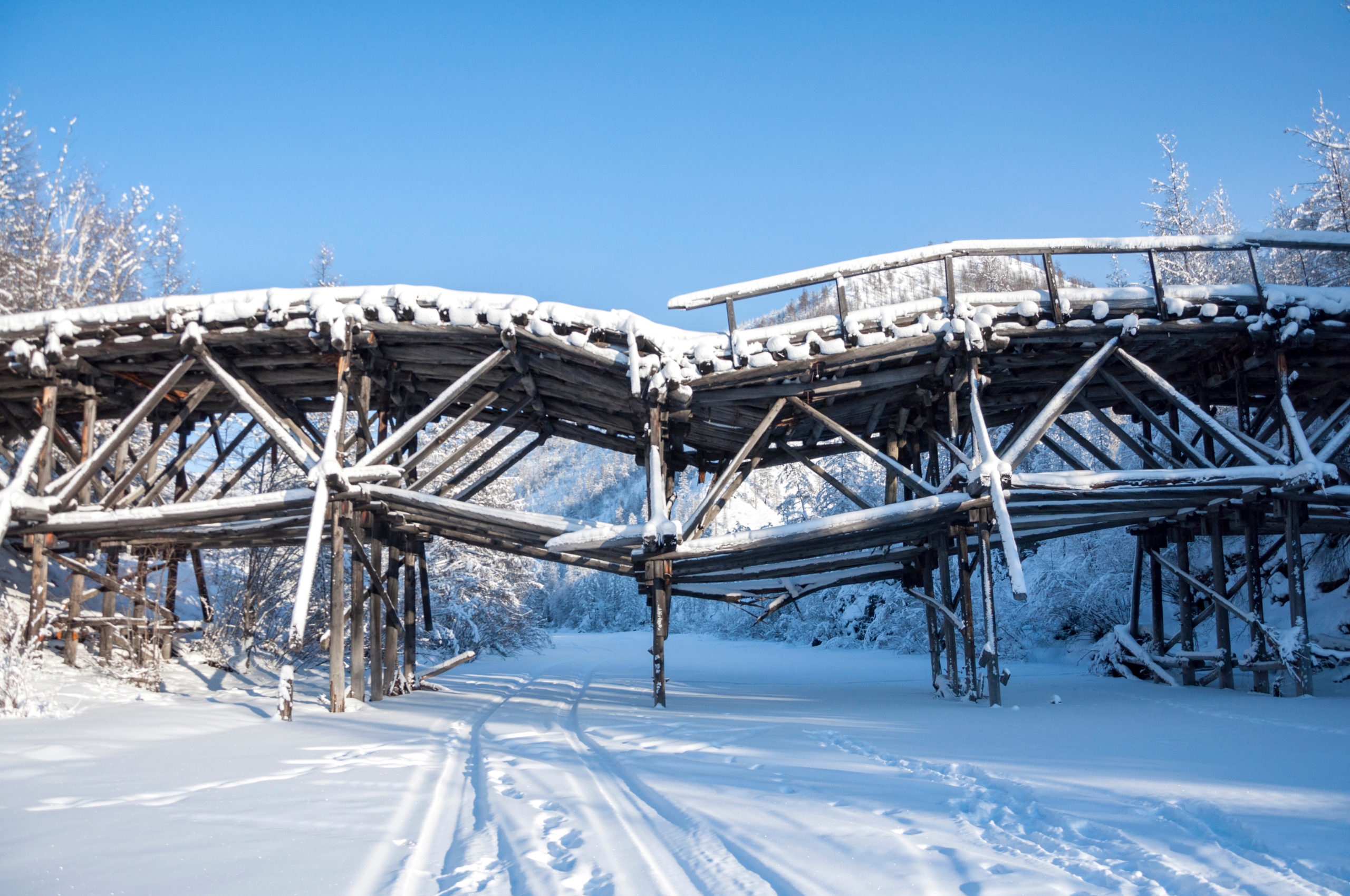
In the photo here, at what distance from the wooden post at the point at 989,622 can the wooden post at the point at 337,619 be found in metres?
8.31

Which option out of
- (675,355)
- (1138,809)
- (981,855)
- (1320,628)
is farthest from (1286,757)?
(1320,628)

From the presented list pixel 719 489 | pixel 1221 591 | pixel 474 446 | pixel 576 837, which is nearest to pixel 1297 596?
pixel 1221 591

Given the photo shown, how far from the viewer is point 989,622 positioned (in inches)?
382

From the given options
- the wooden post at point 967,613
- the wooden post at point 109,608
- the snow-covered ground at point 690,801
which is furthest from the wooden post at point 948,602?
the wooden post at point 109,608

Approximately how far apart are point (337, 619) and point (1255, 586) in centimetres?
1295

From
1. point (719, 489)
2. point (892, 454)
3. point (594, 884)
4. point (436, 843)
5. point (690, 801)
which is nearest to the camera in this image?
point (594, 884)

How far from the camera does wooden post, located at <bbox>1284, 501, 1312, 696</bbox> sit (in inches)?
384

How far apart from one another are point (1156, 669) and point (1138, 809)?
32.5 feet

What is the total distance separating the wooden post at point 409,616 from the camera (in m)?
12.7

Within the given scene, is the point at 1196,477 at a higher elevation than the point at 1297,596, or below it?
higher

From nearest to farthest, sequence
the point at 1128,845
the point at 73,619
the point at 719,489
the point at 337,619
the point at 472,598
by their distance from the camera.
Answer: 1. the point at 1128,845
2. the point at 337,619
3. the point at 719,489
4. the point at 73,619
5. the point at 472,598

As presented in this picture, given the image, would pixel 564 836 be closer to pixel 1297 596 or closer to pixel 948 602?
pixel 948 602

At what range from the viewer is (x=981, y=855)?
345 cm

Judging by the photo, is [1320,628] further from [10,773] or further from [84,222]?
[84,222]
